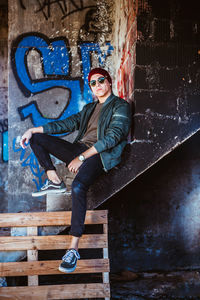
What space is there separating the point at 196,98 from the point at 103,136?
125 centimetres

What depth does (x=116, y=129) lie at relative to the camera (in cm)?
279

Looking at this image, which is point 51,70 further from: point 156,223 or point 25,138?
point 156,223

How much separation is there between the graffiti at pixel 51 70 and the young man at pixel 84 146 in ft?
4.43

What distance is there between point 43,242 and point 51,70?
3031 mm

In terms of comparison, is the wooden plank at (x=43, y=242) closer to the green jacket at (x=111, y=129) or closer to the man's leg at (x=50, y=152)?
the man's leg at (x=50, y=152)

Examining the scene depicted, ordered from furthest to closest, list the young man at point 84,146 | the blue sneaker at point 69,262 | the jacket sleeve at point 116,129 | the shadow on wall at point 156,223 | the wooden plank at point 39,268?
1. the shadow on wall at point 156,223
2. the wooden plank at point 39,268
3. the jacket sleeve at point 116,129
4. the young man at point 84,146
5. the blue sneaker at point 69,262

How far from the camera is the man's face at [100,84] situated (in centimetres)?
307

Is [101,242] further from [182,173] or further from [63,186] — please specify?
[182,173]

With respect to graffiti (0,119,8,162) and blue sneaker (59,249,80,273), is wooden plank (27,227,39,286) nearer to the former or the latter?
blue sneaker (59,249,80,273)

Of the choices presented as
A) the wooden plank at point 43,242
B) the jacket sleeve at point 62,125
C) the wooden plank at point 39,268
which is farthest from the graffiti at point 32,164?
the wooden plank at point 39,268

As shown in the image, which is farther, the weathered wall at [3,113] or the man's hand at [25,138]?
the weathered wall at [3,113]

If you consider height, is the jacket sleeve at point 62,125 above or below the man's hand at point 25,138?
above

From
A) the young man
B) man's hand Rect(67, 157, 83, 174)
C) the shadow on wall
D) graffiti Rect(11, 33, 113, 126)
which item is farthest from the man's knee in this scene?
graffiti Rect(11, 33, 113, 126)

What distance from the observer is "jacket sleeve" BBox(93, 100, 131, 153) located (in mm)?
2721
